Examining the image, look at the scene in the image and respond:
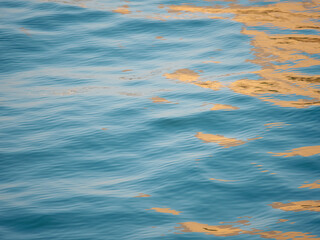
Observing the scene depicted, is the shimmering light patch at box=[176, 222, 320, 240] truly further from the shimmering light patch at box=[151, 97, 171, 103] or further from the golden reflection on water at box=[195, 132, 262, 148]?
the shimmering light patch at box=[151, 97, 171, 103]

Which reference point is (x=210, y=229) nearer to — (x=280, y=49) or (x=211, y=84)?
(x=211, y=84)

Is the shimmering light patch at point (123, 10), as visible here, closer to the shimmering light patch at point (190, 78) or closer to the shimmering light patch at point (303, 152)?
the shimmering light patch at point (190, 78)

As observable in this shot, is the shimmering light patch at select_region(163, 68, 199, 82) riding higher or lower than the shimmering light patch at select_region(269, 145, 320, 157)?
higher

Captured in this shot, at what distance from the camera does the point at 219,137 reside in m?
5.48

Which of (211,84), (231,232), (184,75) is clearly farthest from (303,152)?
(184,75)

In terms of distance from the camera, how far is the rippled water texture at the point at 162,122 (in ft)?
13.6

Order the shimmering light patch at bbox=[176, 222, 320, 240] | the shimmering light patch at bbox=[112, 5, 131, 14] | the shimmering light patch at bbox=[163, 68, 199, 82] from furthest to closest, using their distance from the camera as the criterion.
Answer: the shimmering light patch at bbox=[112, 5, 131, 14] < the shimmering light patch at bbox=[163, 68, 199, 82] < the shimmering light patch at bbox=[176, 222, 320, 240]

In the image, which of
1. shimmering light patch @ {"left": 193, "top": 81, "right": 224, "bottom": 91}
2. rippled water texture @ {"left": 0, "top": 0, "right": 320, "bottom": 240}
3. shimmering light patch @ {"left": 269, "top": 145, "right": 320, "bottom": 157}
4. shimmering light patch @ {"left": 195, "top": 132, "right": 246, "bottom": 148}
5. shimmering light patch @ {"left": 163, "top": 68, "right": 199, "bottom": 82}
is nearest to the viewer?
rippled water texture @ {"left": 0, "top": 0, "right": 320, "bottom": 240}

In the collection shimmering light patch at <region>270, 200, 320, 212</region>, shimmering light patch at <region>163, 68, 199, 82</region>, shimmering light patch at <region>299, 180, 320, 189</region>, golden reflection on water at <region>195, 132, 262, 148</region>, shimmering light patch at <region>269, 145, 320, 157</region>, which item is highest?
shimmering light patch at <region>163, 68, 199, 82</region>

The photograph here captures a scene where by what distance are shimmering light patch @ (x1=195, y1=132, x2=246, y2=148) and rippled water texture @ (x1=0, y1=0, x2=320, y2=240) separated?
22 millimetres

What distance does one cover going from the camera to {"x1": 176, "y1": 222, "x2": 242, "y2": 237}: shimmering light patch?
388 centimetres

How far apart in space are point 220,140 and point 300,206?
1433 millimetres

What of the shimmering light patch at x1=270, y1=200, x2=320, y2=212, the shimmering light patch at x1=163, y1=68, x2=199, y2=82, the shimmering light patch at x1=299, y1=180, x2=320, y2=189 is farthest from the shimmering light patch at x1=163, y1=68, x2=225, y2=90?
the shimmering light patch at x1=270, y1=200, x2=320, y2=212

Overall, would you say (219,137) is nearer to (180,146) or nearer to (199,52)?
(180,146)
